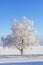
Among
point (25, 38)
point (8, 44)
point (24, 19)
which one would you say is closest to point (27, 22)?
point (24, 19)

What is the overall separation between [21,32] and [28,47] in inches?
115

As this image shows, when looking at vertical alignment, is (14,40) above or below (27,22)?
below

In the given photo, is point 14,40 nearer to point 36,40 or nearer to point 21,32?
point 21,32

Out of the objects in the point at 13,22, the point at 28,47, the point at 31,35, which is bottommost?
the point at 28,47

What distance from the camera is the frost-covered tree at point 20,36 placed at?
33.1 metres

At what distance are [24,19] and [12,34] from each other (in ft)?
11.2

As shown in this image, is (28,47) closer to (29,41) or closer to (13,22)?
(29,41)

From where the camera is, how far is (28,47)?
3384 cm

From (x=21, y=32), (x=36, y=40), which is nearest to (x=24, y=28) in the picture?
(x=21, y=32)

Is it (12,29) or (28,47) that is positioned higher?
(12,29)

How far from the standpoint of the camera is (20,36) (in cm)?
3325

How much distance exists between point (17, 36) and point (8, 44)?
82.2 inches

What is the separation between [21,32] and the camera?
3356cm

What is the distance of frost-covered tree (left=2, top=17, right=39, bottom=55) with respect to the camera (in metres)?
33.1
